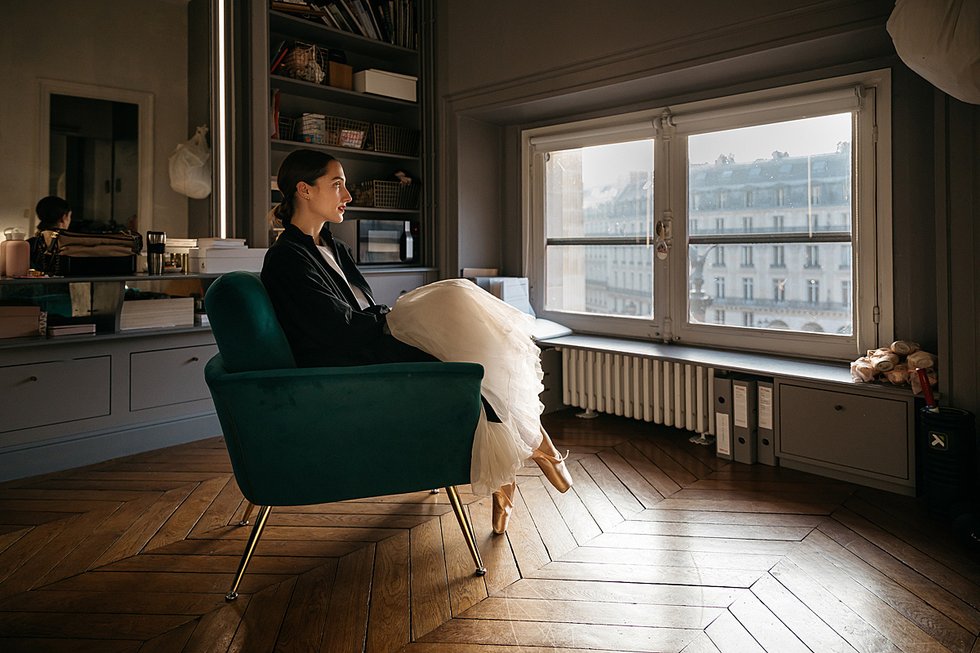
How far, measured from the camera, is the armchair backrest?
7.02ft

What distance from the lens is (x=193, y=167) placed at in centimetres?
409

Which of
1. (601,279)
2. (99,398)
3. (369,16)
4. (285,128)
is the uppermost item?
(369,16)

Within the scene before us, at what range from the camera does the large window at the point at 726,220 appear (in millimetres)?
3521

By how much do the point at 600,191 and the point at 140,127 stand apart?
273 cm

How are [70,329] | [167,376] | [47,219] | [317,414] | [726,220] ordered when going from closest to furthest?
[317,414] < [70,329] < [47,219] < [167,376] < [726,220]

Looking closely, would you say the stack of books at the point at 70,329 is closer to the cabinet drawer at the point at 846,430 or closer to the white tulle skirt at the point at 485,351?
the white tulle skirt at the point at 485,351

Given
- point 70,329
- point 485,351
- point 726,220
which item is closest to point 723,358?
point 726,220

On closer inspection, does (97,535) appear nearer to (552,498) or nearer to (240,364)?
(240,364)

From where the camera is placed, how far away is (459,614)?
210cm

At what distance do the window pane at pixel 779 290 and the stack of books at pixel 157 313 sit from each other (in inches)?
112

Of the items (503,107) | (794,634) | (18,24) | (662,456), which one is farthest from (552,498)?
(18,24)

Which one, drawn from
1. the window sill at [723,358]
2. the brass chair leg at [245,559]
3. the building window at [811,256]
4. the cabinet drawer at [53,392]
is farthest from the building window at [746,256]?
the cabinet drawer at [53,392]

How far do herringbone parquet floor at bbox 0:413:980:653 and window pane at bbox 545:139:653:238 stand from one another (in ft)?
5.92

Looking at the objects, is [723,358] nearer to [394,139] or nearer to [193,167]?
[394,139]
